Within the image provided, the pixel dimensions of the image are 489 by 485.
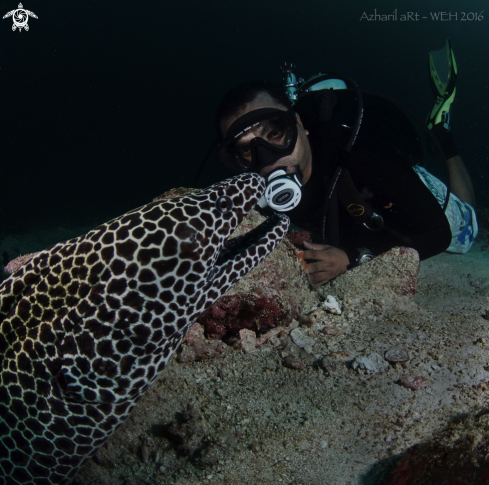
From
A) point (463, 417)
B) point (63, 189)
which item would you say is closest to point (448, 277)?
point (463, 417)

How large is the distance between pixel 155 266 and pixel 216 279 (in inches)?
17.3

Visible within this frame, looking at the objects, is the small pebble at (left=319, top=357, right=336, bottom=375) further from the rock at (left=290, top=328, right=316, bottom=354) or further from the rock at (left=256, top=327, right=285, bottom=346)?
the rock at (left=256, top=327, right=285, bottom=346)

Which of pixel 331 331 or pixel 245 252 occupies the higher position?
pixel 245 252

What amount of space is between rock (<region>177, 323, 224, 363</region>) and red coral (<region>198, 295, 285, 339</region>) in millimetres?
134

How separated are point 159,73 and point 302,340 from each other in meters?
64.7

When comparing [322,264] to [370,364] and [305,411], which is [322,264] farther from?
[305,411]

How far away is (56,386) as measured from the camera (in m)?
1.78

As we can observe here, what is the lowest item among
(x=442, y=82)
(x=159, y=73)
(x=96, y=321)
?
(x=96, y=321)

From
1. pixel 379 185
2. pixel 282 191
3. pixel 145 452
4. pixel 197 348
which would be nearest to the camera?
pixel 145 452

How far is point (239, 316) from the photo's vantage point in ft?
8.50

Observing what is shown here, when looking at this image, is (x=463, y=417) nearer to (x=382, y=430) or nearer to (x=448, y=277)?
(x=382, y=430)

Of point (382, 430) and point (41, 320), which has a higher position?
point (41, 320)

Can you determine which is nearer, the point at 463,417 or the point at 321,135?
the point at 463,417

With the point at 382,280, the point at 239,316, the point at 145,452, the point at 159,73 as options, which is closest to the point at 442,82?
the point at 382,280
